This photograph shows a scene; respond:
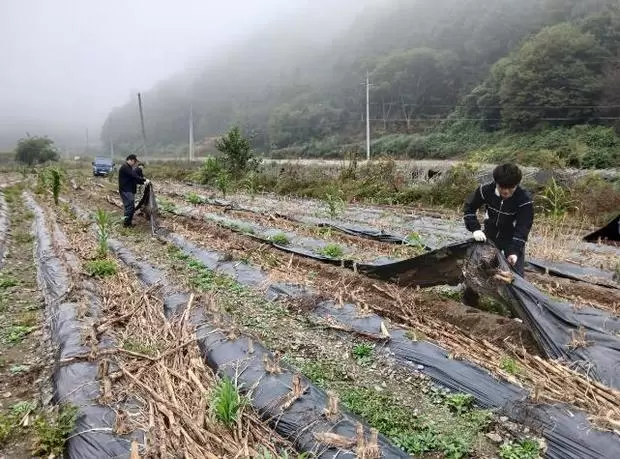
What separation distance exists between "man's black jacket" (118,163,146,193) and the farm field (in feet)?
9.10

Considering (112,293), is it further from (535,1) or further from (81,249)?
(535,1)

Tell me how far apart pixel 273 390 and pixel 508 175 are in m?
2.58

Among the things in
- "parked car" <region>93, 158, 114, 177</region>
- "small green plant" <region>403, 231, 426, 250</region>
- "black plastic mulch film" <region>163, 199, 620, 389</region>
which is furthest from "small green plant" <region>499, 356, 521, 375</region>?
"parked car" <region>93, 158, 114, 177</region>

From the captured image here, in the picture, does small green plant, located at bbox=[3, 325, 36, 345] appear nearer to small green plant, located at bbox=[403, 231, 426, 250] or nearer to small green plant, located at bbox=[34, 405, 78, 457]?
small green plant, located at bbox=[34, 405, 78, 457]

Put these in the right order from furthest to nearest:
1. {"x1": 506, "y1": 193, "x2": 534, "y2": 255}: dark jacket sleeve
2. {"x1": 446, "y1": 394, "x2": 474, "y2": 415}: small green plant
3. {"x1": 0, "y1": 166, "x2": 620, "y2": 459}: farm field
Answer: {"x1": 506, "y1": 193, "x2": 534, "y2": 255}: dark jacket sleeve, {"x1": 446, "y1": 394, "x2": 474, "y2": 415}: small green plant, {"x1": 0, "y1": 166, "x2": 620, "y2": 459}: farm field

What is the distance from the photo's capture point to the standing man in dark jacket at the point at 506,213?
4172 mm

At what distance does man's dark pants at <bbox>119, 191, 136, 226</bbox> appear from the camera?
9.74 meters

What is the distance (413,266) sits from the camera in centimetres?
517

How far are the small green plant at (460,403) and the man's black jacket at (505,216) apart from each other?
164 cm

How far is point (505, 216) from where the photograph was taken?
445 centimetres

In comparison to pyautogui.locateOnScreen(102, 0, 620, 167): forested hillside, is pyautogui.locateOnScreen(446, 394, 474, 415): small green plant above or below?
below

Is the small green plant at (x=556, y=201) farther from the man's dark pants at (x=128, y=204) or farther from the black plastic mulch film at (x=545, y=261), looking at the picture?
the man's dark pants at (x=128, y=204)

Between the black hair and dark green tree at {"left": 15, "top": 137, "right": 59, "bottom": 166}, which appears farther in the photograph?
dark green tree at {"left": 15, "top": 137, "right": 59, "bottom": 166}

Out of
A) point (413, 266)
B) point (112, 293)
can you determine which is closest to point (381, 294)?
point (413, 266)
